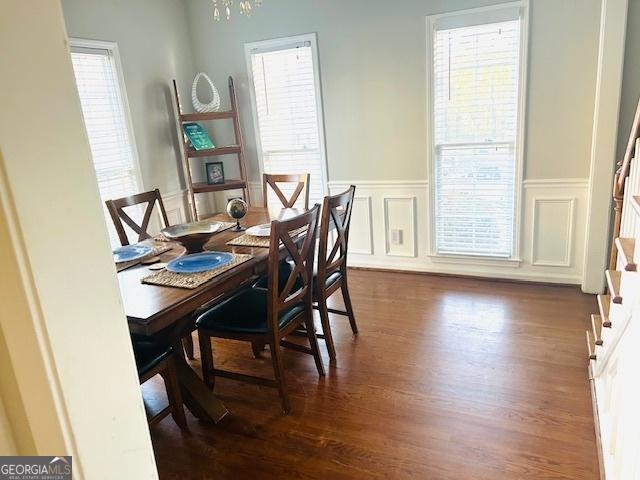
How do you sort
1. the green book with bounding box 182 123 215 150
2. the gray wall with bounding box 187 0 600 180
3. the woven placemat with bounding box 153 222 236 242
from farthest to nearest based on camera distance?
the green book with bounding box 182 123 215 150 → the gray wall with bounding box 187 0 600 180 → the woven placemat with bounding box 153 222 236 242

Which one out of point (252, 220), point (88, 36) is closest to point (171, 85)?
point (88, 36)

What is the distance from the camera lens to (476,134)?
3.58m

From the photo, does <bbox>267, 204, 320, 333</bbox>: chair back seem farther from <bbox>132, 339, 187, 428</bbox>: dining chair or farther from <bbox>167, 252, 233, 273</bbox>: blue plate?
<bbox>132, 339, 187, 428</bbox>: dining chair

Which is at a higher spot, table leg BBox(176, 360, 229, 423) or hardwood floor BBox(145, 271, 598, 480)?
table leg BBox(176, 360, 229, 423)

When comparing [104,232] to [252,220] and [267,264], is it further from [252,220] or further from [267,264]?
[252,220]

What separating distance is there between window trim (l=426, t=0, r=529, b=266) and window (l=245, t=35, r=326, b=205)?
3.19 feet

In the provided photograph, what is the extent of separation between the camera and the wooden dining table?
68.2 inches

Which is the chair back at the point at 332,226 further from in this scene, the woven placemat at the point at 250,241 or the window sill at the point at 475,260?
the window sill at the point at 475,260

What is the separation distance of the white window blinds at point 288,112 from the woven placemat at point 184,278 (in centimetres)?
231

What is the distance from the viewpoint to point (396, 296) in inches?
142

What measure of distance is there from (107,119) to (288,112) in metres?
1.53

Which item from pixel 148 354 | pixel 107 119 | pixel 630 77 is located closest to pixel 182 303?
pixel 148 354

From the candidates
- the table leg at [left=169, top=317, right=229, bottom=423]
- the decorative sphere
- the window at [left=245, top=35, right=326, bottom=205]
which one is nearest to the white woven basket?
the window at [left=245, top=35, right=326, bottom=205]

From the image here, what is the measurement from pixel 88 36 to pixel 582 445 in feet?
13.1
